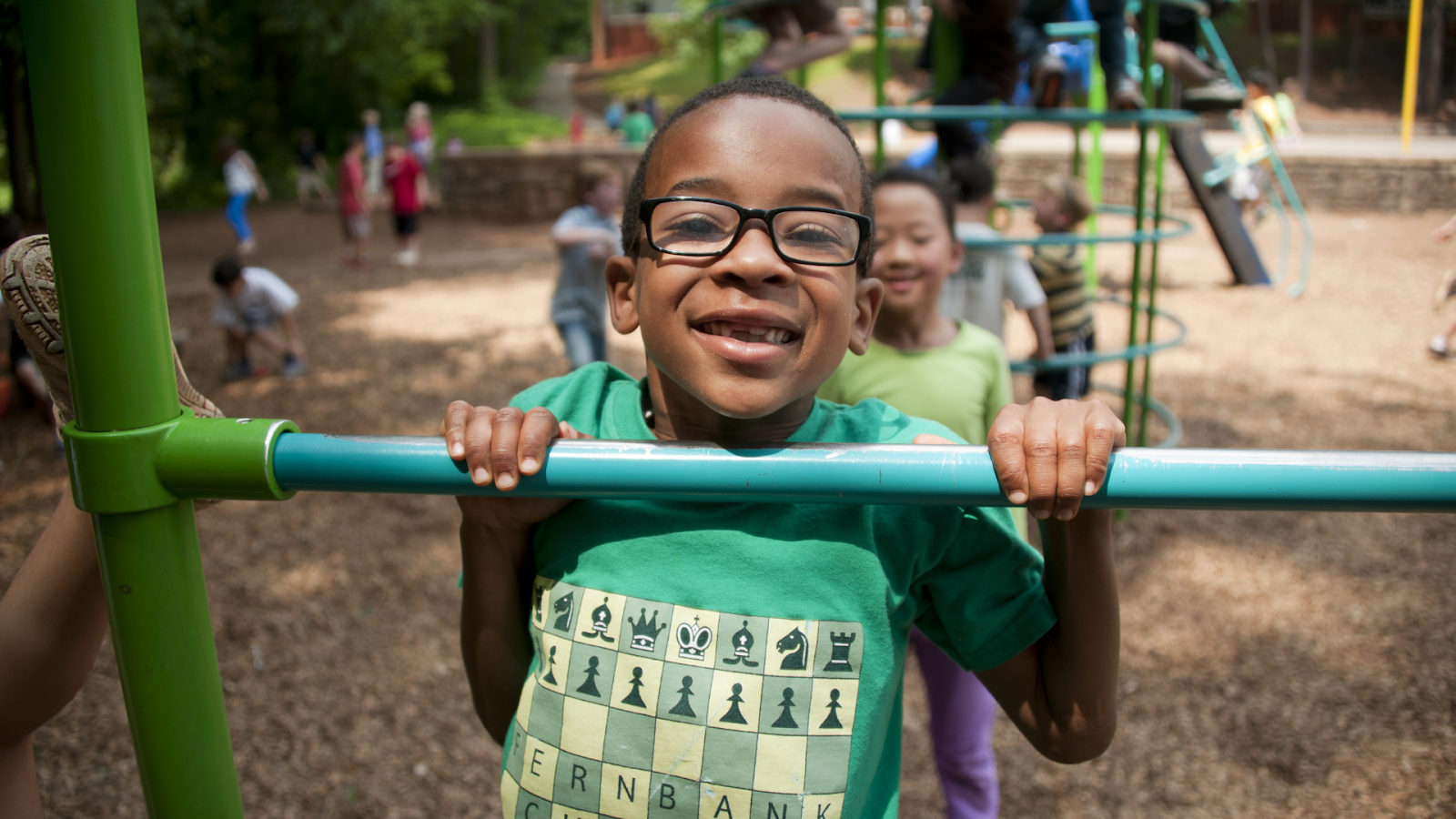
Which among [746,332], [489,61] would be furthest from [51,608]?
[489,61]

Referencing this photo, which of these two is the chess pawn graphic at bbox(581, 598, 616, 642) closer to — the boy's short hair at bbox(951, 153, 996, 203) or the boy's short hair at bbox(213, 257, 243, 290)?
the boy's short hair at bbox(951, 153, 996, 203)

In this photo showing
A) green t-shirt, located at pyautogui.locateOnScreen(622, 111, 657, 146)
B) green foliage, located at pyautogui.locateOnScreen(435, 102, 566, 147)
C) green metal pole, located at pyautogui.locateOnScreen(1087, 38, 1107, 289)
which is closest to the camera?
green metal pole, located at pyautogui.locateOnScreen(1087, 38, 1107, 289)

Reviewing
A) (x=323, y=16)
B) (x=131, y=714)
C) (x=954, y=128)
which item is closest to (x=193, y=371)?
(x=954, y=128)

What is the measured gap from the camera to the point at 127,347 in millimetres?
845

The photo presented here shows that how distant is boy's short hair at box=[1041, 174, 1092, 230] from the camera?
4625 mm

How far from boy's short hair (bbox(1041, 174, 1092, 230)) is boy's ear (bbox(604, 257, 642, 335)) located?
396 cm

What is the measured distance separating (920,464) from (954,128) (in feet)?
10.7

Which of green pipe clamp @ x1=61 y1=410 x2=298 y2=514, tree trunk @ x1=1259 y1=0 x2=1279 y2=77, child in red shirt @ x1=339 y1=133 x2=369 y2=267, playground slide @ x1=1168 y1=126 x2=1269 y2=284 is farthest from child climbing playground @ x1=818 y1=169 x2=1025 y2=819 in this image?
tree trunk @ x1=1259 y1=0 x2=1279 y2=77

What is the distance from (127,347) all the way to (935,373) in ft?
5.41

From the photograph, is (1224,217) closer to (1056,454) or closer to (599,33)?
(1056,454)

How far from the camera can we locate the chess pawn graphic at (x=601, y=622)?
1.01 m

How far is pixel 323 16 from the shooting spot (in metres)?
16.8

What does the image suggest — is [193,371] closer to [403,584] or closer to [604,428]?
[403,584]

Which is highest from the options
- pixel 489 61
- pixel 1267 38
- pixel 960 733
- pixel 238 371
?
pixel 1267 38
